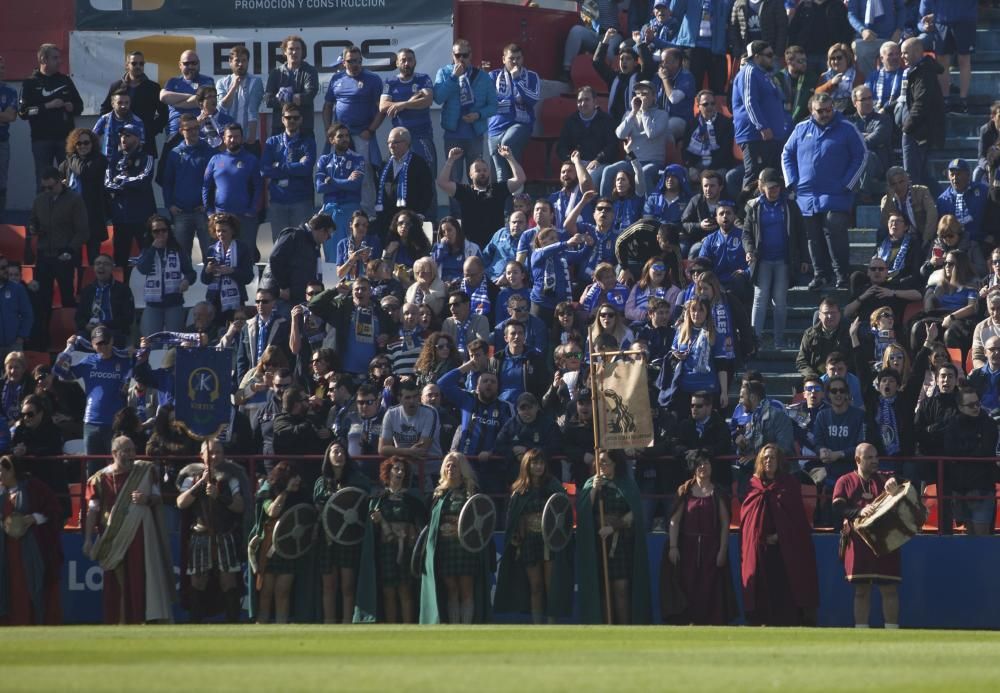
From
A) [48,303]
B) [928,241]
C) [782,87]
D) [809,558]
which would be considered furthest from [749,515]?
[48,303]

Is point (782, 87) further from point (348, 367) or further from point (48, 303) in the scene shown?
point (48, 303)

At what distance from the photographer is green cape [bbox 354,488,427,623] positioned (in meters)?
20.4

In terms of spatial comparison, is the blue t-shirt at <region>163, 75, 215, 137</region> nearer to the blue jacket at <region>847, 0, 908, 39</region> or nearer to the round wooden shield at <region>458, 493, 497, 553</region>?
the blue jacket at <region>847, 0, 908, 39</region>

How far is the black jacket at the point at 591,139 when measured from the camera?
25141 millimetres

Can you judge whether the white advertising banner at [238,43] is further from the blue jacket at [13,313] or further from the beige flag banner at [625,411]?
the beige flag banner at [625,411]

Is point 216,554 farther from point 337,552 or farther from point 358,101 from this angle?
point 358,101

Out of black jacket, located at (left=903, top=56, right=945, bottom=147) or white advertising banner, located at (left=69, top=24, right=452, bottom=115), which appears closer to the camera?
black jacket, located at (left=903, top=56, right=945, bottom=147)

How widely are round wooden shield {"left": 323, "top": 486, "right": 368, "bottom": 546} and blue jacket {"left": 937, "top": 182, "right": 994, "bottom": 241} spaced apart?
6.85 meters

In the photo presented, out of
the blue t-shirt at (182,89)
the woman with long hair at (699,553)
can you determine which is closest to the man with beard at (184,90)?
the blue t-shirt at (182,89)

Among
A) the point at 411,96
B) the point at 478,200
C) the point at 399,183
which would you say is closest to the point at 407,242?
the point at 399,183

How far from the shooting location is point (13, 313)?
77.8 ft

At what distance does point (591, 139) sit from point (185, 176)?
4535mm

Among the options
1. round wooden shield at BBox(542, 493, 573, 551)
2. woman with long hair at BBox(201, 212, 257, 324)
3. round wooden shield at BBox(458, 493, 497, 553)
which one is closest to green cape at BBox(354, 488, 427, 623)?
round wooden shield at BBox(458, 493, 497, 553)

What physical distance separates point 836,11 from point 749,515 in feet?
26.4
